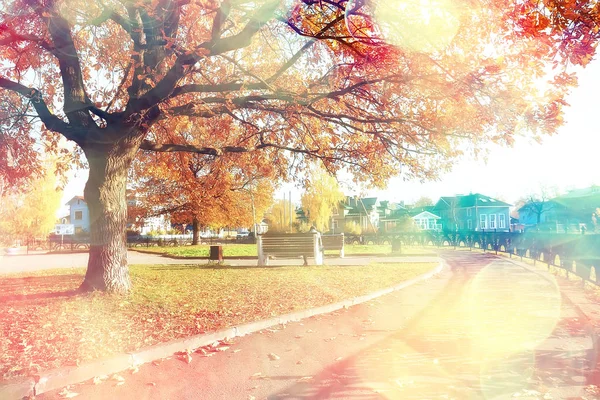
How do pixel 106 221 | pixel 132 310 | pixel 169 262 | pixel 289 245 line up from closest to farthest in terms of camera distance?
pixel 132 310 → pixel 106 221 → pixel 289 245 → pixel 169 262

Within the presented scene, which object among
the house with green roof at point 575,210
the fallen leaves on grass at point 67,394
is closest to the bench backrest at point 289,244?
the fallen leaves on grass at point 67,394

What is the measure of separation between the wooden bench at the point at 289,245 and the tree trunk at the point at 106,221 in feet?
24.6

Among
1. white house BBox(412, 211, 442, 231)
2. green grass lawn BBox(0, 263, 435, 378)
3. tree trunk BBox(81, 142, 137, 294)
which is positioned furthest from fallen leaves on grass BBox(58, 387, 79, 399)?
white house BBox(412, 211, 442, 231)

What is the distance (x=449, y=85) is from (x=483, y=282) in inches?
257

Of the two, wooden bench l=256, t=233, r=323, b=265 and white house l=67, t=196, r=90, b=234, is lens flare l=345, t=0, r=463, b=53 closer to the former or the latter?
wooden bench l=256, t=233, r=323, b=265

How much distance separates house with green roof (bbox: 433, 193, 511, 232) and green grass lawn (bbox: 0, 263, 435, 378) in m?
67.0

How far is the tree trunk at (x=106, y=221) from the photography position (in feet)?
26.6

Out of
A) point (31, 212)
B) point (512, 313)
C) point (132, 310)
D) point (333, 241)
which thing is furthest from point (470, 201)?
point (132, 310)

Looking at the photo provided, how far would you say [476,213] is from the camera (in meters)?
78.4

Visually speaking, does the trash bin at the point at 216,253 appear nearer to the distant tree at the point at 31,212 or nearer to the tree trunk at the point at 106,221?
the tree trunk at the point at 106,221

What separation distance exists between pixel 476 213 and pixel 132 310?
77955 mm

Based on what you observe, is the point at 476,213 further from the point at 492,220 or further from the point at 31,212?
the point at 31,212

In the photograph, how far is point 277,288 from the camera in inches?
397

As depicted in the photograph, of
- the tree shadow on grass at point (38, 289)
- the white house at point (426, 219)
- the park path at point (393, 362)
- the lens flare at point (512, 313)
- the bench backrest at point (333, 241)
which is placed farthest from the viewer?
the white house at point (426, 219)
